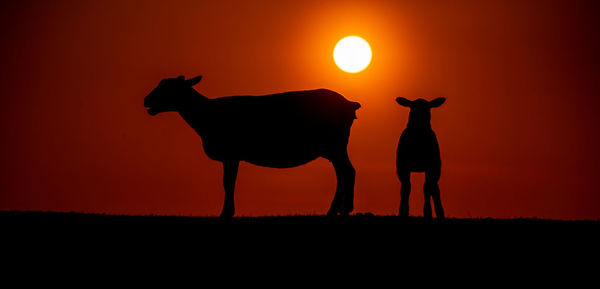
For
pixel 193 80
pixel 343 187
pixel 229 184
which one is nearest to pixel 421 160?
pixel 343 187

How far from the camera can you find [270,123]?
652 inches

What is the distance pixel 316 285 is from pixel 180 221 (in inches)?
183

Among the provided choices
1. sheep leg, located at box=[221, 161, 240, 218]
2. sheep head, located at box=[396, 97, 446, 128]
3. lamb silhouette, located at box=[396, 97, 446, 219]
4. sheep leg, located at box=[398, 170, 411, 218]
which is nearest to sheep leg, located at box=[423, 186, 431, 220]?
lamb silhouette, located at box=[396, 97, 446, 219]

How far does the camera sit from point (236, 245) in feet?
36.3

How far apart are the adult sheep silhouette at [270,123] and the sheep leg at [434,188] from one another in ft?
5.60

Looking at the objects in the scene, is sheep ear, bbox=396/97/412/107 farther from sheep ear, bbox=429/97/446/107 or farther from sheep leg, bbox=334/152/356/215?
sheep leg, bbox=334/152/356/215

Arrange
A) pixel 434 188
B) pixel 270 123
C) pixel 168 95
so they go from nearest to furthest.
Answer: pixel 434 188 < pixel 270 123 < pixel 168 95

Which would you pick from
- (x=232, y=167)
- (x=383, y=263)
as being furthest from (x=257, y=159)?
(x=383, y=263)

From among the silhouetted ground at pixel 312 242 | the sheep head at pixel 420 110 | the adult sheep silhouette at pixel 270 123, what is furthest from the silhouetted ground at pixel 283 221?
the sheep head at pixel 420 110

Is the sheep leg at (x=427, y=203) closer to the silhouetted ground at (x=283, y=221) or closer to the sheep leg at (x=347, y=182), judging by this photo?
the silhouetted ground at (x=283, y=221)

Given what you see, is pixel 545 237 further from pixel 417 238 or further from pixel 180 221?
pixel 180 221

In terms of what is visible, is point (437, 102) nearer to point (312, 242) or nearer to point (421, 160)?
point (421, 160)

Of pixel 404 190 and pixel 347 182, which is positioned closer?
pixel 404 190

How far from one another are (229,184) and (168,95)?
3.03 meters
